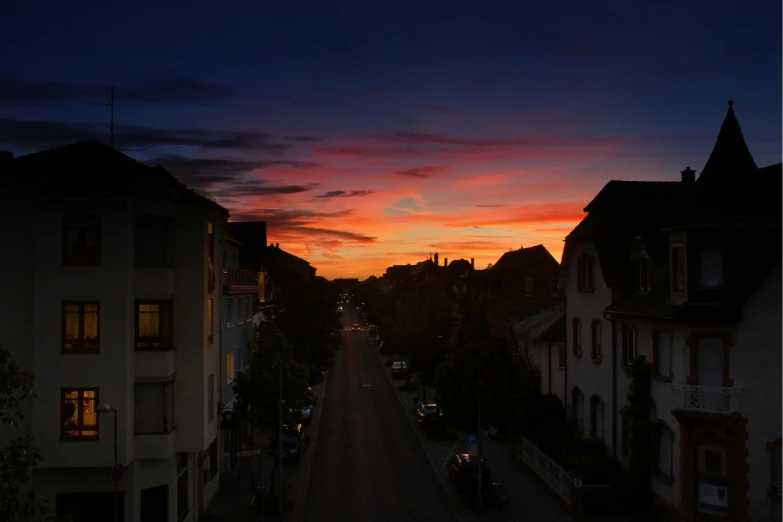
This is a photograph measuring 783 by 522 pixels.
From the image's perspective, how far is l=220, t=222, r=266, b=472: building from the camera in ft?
112

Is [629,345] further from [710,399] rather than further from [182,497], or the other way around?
[182,497]

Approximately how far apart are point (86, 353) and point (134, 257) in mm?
3479

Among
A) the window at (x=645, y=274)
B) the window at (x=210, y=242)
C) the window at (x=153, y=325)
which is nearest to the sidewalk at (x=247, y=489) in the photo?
the window at (x=153, y=325)

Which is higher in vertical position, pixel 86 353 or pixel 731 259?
pixel 731 259

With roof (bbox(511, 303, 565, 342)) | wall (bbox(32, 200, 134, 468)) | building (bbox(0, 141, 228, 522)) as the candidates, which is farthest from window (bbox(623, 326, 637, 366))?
wall (bbox(32, 200, 134, 468))

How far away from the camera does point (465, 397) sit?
33125 millimetres

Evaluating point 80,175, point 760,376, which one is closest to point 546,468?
point 760,376

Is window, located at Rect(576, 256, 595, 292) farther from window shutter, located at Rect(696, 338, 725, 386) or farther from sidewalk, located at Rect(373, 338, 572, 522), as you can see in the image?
window shutter, located at Rect(696, 338, 725, 386)

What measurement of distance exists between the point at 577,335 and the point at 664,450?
1032 centimetres

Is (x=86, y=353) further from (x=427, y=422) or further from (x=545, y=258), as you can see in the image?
(x=545, y=258)

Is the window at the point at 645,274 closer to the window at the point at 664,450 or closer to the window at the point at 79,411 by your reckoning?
the window at the point at 664,450

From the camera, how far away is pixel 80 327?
23922mm

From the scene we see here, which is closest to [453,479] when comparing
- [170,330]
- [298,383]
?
[298,383]

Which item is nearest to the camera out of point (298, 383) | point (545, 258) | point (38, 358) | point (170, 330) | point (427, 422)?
point (38, 358)
